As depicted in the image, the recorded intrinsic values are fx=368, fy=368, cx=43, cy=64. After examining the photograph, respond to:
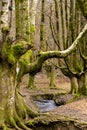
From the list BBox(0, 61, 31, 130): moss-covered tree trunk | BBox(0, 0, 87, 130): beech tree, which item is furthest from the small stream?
BBox(0, 61, 31, 130): moss-covered tree trunk

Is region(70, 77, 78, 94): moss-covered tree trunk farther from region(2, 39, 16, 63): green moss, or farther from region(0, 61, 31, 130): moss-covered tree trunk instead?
region(2, 39, 16, 63): green moss

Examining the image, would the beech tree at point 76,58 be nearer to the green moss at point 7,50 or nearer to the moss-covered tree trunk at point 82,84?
the moss-covered tree trunk at point 82,84

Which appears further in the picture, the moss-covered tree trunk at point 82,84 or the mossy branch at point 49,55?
the moss-covered tree trunk at point 82,84

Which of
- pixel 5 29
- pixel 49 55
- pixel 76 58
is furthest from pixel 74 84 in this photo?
pixel 5 29

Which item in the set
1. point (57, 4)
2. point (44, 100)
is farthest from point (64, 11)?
point (44, 100)

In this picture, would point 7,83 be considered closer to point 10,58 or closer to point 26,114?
point 10,58

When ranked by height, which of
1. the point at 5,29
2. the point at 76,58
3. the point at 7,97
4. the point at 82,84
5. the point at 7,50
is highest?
the point at 5,29

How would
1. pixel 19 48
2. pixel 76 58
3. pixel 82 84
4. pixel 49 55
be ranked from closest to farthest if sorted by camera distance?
pixel 19 48 < pixel 49 55 < pixel 82 84 < pixel 76 58

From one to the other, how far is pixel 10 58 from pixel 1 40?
72 cm

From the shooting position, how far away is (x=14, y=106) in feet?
45.5

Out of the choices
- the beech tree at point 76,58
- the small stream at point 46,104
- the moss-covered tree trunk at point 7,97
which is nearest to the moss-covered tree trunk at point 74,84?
the beech tree at point 76,58

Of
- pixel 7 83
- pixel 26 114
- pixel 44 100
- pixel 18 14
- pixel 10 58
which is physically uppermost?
pixel 18 14

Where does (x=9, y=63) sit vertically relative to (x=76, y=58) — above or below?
above

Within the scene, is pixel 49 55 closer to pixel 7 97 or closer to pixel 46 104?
pixel 7 97
